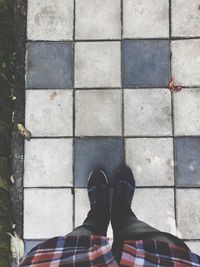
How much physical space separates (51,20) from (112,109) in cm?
81

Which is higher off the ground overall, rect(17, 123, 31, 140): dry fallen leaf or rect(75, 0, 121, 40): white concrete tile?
rect(75, 0, 121, 40): white concrete tile

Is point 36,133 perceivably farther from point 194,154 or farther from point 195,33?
point 195,33

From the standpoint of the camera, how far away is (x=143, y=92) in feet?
10.2

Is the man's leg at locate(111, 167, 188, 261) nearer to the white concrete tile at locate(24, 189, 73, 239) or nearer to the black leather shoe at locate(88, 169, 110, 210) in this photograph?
the black leather shoe at locate(88, 169, 110, 210)

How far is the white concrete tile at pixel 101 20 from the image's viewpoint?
316 cm

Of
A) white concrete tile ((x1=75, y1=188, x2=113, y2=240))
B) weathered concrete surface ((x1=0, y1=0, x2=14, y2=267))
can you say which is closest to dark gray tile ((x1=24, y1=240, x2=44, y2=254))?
weathered concrete surface ((x1=0, y1=0, x2=14, y2=267))

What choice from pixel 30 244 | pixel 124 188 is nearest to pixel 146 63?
pixel 124 188

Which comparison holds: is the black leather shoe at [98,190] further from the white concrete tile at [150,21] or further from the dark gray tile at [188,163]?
the white concrete tile at [150,21]

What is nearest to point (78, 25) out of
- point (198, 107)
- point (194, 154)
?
point (198, 107)

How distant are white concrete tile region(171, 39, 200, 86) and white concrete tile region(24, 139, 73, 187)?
93cm

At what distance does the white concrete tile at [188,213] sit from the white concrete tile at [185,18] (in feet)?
3.80

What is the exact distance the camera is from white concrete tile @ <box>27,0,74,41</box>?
3178 millimetres

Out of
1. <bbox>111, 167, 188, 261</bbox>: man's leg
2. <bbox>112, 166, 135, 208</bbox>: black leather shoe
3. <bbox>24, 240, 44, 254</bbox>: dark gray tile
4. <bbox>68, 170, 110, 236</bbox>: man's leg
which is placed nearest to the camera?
<bbox>111, 167, 188, 261</bbox>: man's leg

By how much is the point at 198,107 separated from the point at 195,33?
54 cm
